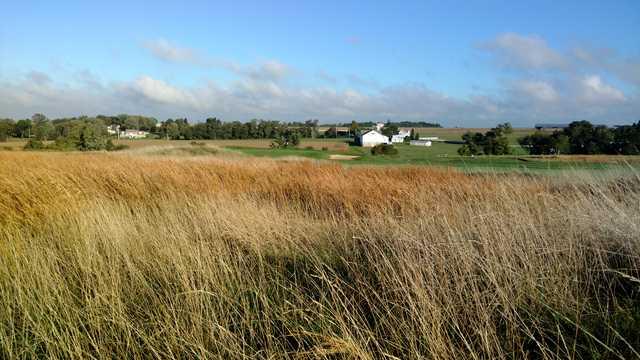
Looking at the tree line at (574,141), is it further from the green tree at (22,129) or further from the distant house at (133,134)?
the green tree at (22,129)

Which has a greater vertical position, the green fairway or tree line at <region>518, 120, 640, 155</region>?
tree line at <region>518, 120, 640, 155</region>

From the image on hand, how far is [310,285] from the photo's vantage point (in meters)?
3.26

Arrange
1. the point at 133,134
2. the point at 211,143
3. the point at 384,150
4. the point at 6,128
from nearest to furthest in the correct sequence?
the point at 6,128 → the point at 384,150 → the point at 211,143 → the point at 133,134

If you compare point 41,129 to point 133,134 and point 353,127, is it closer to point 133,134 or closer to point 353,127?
point 133,134

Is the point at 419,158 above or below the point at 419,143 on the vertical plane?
below

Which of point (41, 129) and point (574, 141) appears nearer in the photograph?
point (574, 141)

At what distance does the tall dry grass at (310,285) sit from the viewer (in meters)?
2.40

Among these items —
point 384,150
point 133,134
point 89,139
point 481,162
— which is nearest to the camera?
point 481,162

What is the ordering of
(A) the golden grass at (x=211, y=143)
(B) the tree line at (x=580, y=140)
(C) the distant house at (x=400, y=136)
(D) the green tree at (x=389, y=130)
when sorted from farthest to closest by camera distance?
(C) the distant house at (x=400, y=136) < (D) the green tree at (x=389, y=130) < (A) the golden grass at (x=211, y=143) < (B) the tree line at (x=580, y=140)

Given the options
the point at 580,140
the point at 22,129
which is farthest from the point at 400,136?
the point at 22,129

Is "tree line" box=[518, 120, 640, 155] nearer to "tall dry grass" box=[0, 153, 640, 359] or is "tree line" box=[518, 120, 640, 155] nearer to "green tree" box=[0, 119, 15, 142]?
"tall dry grass" box=[0, 153, 640, 359]

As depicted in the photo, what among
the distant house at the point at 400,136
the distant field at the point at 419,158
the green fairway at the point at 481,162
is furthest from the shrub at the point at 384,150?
the distant house at the point at 400,136

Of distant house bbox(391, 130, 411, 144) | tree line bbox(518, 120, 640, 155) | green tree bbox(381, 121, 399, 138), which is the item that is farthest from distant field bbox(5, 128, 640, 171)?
green tree bbox(381, 121, 399, 138)

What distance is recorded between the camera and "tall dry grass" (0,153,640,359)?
2.40 meters
